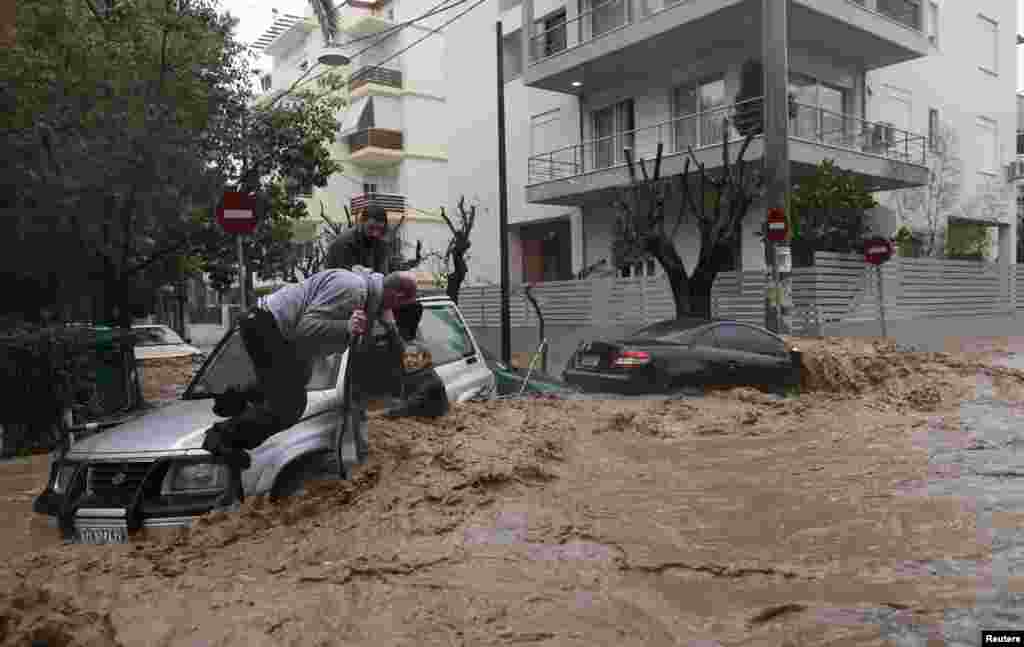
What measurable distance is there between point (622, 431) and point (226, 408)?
3748 mm

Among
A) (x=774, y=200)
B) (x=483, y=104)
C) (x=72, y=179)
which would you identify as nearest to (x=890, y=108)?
(x=774, y=200)

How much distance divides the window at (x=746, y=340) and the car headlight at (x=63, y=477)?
22.3 feet

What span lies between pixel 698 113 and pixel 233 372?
13943 mm

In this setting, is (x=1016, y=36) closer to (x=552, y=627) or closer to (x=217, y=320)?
(x=552, y=627)

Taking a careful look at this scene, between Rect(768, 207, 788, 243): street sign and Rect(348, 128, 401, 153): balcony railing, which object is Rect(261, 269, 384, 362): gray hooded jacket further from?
Rect(348, 128, 401, 153): balcony railing

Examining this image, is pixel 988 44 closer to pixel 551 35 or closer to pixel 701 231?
pixel 551 35

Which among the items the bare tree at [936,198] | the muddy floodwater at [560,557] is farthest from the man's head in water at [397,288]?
the bare tree at [936,198]

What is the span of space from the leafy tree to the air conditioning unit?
34.8ft

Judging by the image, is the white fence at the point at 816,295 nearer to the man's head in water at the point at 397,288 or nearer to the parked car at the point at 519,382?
the parked car at the point at 519,382

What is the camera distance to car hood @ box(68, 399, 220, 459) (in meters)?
3.88

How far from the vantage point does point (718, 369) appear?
8.66 m

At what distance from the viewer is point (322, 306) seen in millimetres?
4148

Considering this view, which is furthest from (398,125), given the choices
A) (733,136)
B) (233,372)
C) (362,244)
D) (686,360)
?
(233,372)

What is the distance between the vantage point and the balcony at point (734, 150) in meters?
15.8
